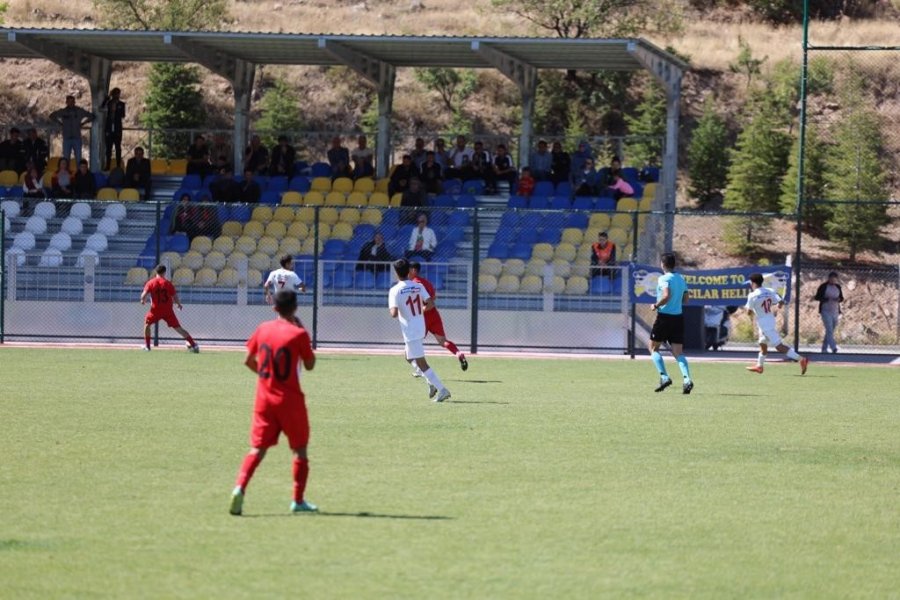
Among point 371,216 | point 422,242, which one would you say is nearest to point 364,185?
point 371,216

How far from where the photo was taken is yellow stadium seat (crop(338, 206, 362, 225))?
30.8 meters

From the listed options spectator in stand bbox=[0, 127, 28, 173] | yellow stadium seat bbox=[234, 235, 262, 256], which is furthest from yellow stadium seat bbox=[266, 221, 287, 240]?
spectator in stand bbox=[0, 127, 28, 173]

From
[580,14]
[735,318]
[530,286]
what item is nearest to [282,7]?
[580,14]

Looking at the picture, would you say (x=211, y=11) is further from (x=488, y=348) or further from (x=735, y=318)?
(x=488, y=348)

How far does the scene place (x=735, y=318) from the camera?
4162 centimetres

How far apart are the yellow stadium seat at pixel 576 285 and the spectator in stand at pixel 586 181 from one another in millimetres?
4704

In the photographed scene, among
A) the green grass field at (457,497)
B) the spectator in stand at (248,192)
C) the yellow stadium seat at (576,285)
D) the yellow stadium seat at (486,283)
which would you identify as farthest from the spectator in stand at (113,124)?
the green grass field at (457,497)

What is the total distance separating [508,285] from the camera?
93.9ft

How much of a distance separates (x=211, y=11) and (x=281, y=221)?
27946 millimetres

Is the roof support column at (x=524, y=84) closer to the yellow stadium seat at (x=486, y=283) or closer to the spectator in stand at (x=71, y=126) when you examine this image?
the yellow stadium seat at (x=486, y=283)

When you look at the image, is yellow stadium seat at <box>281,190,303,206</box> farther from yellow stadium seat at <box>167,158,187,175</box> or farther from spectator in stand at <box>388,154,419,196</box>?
yellow stadium seat at <box>167,158,187,175</box>

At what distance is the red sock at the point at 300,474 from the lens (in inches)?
390

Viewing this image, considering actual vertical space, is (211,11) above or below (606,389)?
above

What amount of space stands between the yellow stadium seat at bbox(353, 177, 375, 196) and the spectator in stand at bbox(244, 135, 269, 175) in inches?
97.9
